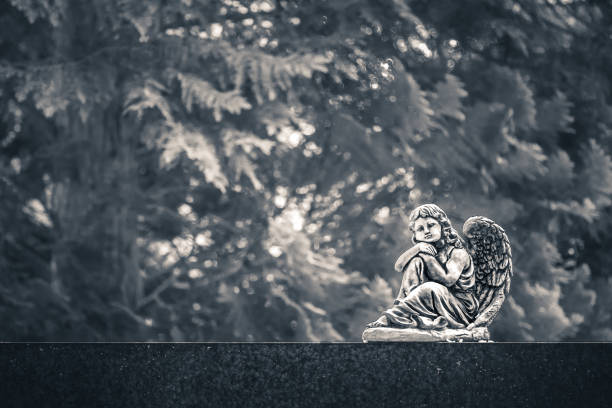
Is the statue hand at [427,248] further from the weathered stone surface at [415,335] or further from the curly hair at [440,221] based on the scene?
the weathered stone surface at [415,335]

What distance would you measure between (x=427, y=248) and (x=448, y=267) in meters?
0.13

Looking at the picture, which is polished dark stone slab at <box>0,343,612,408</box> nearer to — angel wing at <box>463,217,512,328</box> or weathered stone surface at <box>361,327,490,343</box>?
weathered stone surface at <box>361,327,490,343</box>

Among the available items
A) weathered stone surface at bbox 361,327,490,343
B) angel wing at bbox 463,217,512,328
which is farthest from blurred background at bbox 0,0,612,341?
weathered stone surface at bbox 361,327,490,343

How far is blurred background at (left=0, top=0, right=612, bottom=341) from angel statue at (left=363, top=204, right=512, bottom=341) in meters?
4.21

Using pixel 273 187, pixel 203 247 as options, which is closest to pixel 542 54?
pixel 273 187

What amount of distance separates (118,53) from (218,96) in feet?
4.67

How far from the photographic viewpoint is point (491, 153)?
332 inches

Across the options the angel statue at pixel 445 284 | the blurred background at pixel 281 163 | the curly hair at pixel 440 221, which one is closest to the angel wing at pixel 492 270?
the angel statue at pixel 445 284

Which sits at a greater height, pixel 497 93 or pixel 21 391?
pixel 21 391

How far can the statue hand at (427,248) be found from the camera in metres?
3.54

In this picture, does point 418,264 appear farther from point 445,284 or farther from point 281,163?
point 281,163

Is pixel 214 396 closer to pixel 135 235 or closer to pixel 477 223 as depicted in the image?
pixel 477 223

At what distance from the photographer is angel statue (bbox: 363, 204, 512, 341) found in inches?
134

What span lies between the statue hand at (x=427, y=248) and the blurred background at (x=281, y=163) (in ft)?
14.0
